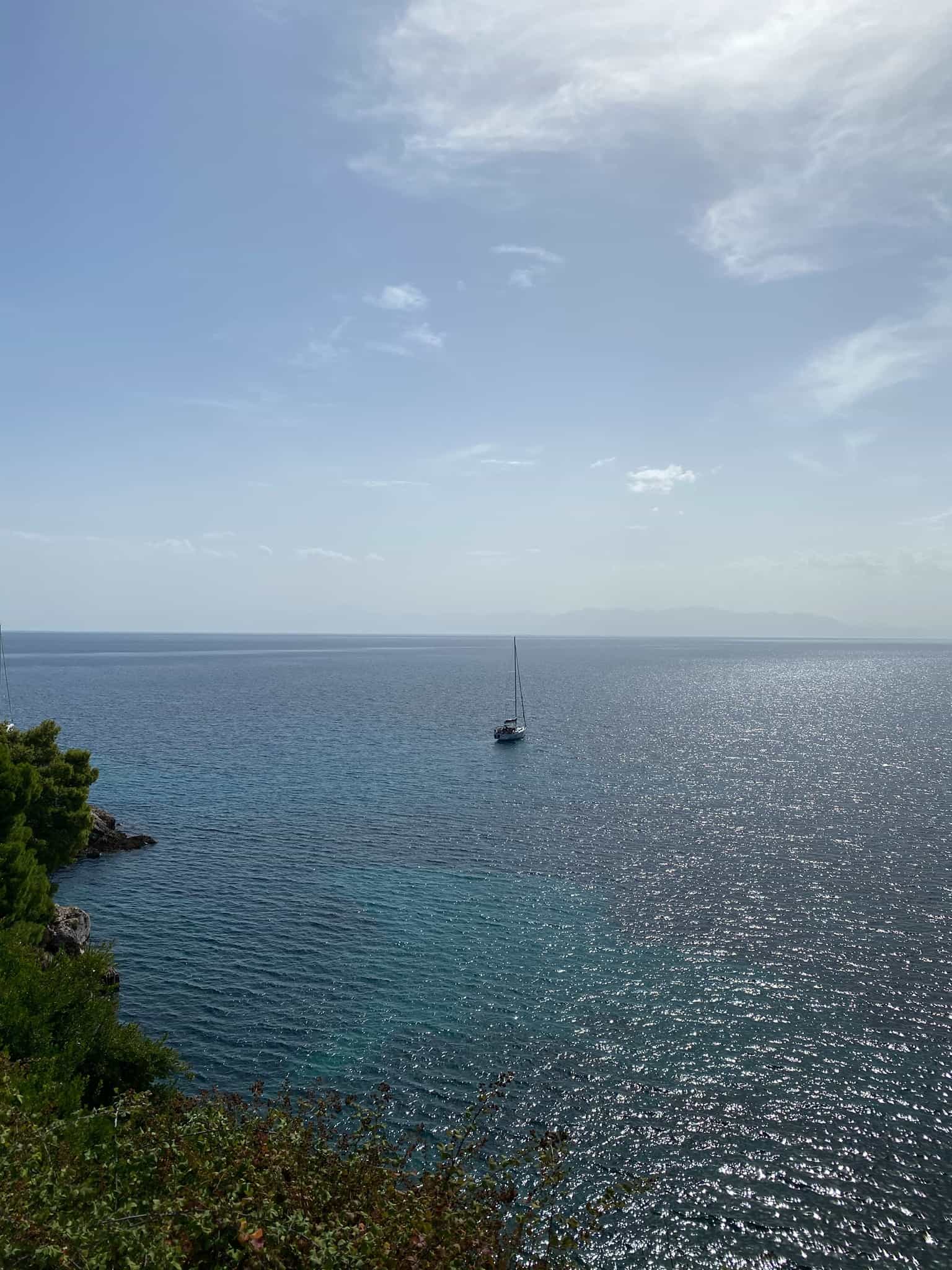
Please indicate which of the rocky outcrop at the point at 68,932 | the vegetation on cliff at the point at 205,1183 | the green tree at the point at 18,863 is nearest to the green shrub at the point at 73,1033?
the vegetation on cliff at the point at 205,1183

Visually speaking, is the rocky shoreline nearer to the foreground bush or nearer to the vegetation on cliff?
the vegetation on cliff

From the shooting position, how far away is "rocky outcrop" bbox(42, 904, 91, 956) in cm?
4409

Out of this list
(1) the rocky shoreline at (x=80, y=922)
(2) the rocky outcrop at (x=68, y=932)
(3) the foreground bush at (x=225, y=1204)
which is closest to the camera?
(3) the foreground bush at (x=225, y=1204)

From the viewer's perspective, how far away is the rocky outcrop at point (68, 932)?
44094 mm

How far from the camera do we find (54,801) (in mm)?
54750

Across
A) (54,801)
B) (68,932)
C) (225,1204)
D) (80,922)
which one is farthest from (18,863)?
(225,1204)

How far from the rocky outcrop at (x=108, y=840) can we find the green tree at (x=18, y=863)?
21.9 m

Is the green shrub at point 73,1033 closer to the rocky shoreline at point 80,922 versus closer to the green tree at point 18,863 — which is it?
the rocky shoreline at point 80,922

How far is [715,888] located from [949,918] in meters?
15.6

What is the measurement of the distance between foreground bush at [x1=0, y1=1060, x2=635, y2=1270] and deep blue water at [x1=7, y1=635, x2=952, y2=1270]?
47.6 ft

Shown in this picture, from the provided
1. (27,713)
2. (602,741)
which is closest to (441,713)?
(602,741)

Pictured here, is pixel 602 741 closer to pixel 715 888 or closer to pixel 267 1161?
pixel 715 888

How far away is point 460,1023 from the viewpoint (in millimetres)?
39156

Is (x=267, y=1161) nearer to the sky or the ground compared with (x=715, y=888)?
nearer to the sky
